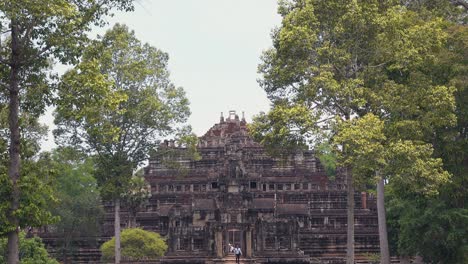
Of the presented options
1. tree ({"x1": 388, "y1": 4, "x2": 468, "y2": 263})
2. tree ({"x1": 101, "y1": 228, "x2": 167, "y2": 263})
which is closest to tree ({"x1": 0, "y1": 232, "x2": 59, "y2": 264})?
tree ({"x1": 101, "y1": 228, "x2": 167, "y2": 263})

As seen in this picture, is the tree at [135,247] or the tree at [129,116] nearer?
the tree at [129,116]

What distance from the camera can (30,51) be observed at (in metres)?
16.0

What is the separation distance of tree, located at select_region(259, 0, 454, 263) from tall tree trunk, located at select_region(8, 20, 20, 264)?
29.6 ft

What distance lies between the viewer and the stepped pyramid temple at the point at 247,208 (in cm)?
4259

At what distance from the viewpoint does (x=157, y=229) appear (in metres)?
51.8

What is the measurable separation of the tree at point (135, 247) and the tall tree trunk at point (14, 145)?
75.8 feet

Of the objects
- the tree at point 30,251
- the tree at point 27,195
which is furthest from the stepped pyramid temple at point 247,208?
the tree at point 27,195

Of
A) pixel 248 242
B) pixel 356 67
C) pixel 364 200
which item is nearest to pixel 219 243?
pixel 248 242

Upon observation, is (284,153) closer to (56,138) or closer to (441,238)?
(441,238)

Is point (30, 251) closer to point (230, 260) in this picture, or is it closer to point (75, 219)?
point (230, 260)

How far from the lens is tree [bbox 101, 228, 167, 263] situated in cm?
3819

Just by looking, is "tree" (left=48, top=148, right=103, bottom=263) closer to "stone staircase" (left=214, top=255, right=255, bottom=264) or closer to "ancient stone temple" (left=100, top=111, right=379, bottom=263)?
"ancient stone temple" (left=100, top=111, right=379, bottom=263)

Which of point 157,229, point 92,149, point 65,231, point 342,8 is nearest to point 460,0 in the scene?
point 342,8

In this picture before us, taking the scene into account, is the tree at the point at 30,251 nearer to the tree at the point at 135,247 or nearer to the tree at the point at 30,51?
the tree at the point at 30,51
